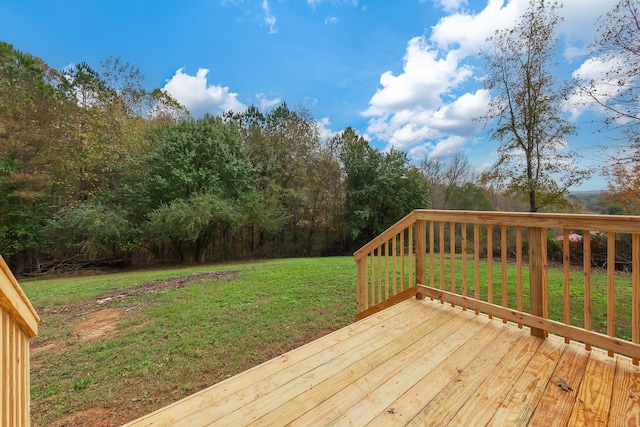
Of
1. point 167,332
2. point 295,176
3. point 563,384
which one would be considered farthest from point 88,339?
point 295,176

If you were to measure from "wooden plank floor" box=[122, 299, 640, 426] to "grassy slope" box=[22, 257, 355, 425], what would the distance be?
1.18m

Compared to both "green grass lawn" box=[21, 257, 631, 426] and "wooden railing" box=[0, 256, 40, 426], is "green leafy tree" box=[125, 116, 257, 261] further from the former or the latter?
"wooden railing" box=[0, 256, 40, 426]

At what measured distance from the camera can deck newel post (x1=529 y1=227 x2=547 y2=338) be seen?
6.81 ft

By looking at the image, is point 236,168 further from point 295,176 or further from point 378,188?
point 378,188

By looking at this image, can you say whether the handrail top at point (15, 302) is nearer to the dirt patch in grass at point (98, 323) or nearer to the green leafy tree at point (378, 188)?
the dirt patch in grass at point (98, 323)

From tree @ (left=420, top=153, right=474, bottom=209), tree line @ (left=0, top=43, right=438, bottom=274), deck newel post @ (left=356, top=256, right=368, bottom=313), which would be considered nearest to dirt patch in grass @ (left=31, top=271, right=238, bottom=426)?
deck newel post @ (left=356, top=256, right=368, bottom=313)

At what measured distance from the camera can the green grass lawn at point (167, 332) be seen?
234 centimetres

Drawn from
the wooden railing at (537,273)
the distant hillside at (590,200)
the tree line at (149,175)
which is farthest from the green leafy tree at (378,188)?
the wooden railing at (537,273)

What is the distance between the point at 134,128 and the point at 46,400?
45.0ft

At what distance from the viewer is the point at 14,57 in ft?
35.4

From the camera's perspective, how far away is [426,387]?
158 cm

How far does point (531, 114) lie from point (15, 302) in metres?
9.37

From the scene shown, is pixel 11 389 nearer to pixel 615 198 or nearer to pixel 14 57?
pixel 615 198

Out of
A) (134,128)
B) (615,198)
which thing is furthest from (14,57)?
(615,198)
